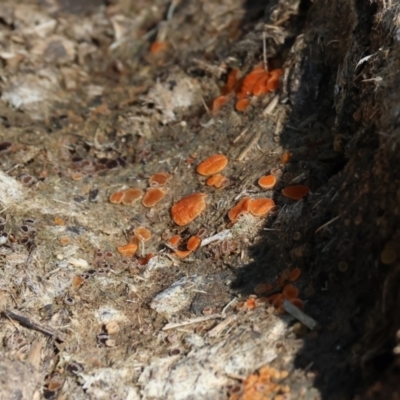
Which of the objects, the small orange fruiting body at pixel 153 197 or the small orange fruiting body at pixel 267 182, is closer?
the small orange fruiting body at pixel 267 182

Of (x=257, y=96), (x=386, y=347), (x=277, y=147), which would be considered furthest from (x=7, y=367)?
(x=257, y=96)

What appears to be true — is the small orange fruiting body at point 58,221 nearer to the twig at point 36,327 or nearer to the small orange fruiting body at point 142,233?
the small orange fruiting body at point 142,233

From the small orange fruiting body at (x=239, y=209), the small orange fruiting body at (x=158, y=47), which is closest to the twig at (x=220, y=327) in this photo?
the small orange fruiting body at (x=239, y=209)

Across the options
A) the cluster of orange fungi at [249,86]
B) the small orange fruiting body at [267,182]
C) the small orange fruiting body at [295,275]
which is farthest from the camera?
the cluster of orange fungi at [249,86]

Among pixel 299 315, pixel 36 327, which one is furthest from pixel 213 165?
pixel 36 327

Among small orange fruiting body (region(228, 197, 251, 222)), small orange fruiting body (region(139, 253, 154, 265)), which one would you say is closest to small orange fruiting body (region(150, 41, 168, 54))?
small orange fruiting body (region(228, 197, 251, 222))

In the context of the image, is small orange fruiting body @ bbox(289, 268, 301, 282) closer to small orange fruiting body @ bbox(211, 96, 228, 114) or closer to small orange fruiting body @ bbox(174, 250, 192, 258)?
small orange fruiting body @ bbox(174, 250, 192, 258)
